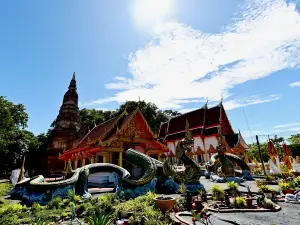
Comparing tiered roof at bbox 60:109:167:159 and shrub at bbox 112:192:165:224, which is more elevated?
tiered roof at bbox 60:109:167:159

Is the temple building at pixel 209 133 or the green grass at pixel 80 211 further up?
the temple building at pixel 209 133

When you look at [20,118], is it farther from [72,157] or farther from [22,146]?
[72,157]

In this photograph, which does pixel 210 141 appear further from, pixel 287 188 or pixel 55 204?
pixel 55 204

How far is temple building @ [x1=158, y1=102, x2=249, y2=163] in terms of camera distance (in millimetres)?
26580

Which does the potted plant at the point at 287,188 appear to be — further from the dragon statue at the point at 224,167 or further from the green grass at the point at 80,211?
the green grass at the point at 80,211

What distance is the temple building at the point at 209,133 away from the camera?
87.2ft

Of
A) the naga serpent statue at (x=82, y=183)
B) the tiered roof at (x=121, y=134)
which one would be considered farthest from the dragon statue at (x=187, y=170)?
the tiered roof at (x=121, y=134)

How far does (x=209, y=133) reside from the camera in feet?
91.0

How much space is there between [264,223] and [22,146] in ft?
108

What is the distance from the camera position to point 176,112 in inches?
2122

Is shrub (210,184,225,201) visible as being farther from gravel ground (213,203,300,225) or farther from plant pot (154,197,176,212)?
plant pot (154,197,176,212)

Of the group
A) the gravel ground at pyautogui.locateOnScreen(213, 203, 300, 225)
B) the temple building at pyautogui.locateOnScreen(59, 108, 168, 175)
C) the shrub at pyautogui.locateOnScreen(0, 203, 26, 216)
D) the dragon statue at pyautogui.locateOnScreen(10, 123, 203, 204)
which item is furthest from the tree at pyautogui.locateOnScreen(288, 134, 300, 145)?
the shrub at pyautogui.locateOnScreen(0, 203, 26, 216)

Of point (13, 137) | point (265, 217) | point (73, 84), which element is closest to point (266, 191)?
point (265, 217)

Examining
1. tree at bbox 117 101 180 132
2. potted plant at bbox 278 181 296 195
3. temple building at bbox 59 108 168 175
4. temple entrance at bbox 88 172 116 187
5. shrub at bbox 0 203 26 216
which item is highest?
tree at bbox 117 101 180 132
